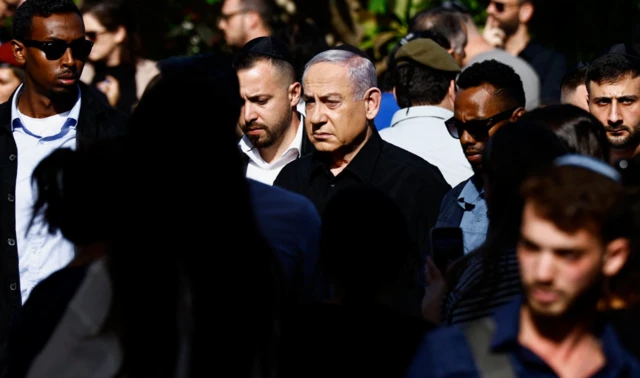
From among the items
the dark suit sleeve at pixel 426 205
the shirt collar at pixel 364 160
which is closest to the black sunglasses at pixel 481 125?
the dark suit sleeve at pixel 426 205

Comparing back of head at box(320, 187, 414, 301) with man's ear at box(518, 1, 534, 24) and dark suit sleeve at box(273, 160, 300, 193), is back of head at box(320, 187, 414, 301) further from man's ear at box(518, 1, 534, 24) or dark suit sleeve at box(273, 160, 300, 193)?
man's ear at box(518, 1, 534, 24)

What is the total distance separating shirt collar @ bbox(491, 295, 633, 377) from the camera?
9.17 feet

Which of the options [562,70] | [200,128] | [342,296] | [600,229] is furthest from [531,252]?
[562,70]

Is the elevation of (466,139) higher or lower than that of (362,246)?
lower

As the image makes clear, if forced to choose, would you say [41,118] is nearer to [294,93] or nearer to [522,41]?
[294,93]

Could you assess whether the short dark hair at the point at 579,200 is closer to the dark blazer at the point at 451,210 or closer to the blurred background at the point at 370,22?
the dark blazer at the point at 451,210

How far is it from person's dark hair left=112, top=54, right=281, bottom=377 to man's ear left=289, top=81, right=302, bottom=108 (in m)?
2.98

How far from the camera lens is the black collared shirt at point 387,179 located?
16.3 feet

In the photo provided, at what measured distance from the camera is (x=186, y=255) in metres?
2.89

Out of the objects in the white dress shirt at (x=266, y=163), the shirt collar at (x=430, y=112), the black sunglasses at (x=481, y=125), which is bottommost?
the white dress shirt at (x=266, y=163)

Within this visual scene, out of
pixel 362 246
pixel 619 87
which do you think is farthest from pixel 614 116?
pixel 362 246

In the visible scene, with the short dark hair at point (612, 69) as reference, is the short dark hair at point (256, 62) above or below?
below

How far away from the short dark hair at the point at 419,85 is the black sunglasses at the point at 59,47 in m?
1.85

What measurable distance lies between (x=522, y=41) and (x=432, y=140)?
10.3ft
